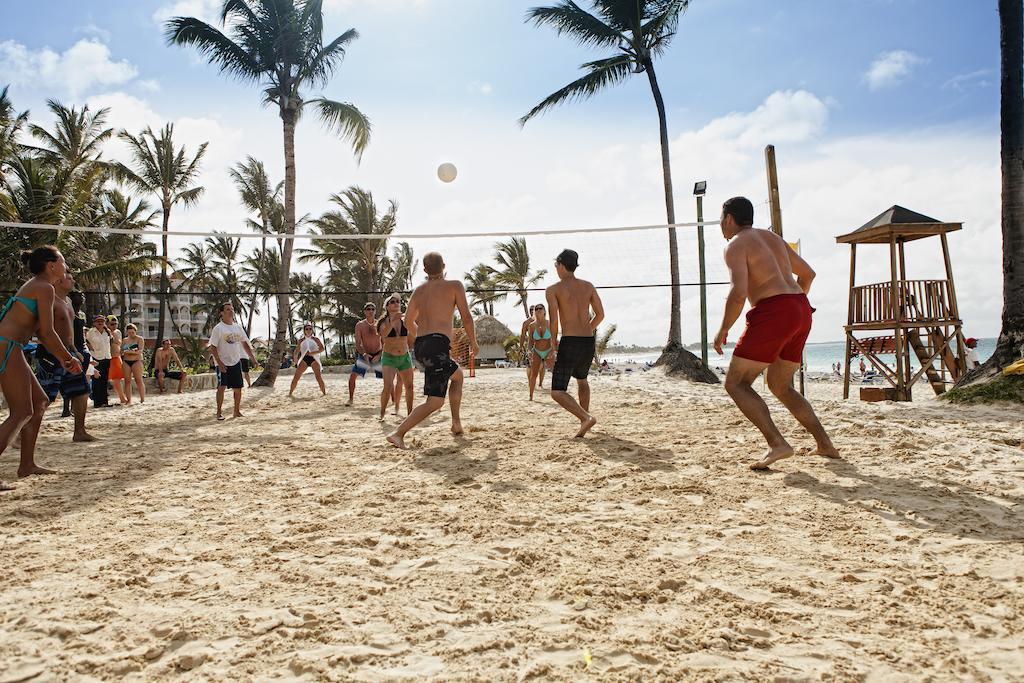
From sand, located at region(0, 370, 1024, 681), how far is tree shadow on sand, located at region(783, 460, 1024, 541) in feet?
0.06

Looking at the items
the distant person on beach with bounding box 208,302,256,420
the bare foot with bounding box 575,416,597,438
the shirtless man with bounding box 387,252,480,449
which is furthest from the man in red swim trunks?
the distant person on beach with bounding box 208,302,256,420

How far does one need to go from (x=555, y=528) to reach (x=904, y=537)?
1341mm

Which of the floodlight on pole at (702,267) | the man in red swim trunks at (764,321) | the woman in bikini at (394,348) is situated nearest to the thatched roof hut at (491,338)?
the floodlight on pole at (702,267)

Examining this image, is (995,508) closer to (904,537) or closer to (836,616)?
(904,537)

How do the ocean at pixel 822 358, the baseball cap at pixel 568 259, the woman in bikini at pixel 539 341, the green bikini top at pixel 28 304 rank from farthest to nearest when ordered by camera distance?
the ocean at pixel 822 358 → the woman in bikini at pixel 539 341 → the baseball cap at pixel 568 259 → the green bikini top at pixel 28 304

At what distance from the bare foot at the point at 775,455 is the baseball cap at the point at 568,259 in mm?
2165

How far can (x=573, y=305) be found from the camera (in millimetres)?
5039

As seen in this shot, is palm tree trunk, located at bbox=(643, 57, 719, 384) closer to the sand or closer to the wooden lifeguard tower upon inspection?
the wooden lifeguard tower

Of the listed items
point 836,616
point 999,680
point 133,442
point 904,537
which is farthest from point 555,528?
point 133,442

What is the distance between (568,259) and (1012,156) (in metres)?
5.59

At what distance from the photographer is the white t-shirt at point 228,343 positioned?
6.98 metres

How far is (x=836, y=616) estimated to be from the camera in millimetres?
1845

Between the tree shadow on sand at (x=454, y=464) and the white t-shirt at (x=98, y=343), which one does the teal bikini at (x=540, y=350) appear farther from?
the white t-shirt at (x=98, y=343)

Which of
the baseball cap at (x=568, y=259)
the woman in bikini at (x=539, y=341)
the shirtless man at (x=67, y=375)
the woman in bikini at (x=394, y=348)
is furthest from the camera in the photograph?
the woman in bikini at (x=539, y=341)
